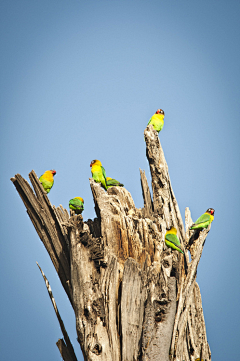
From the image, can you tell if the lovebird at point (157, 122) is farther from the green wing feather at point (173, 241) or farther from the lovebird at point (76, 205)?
the green wing feather at point (173, 241)

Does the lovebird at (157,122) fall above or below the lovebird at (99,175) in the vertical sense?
above

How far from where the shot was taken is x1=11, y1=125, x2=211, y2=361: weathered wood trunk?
541cm

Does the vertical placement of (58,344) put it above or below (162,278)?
below

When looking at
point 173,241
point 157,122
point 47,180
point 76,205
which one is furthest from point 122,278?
point 157,122

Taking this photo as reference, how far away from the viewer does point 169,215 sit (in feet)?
25.9

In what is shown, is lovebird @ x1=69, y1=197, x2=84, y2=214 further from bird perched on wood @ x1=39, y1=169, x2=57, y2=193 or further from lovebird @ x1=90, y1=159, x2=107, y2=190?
bird perched on wood @ x1=39, y1=169, x2=57, y2=193

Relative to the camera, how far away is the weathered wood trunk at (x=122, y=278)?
5414 millimetres

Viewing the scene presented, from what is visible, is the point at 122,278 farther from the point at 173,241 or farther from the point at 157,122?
the point at 157,122

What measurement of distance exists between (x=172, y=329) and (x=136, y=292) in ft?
2.96

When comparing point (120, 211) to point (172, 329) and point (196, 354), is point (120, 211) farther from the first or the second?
point (196, 354)

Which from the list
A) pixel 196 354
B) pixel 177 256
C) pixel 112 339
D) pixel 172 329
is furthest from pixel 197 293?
pixel 112 339

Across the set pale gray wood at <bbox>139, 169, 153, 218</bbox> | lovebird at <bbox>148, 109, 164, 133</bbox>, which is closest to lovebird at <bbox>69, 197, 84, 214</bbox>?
pale gray wood at <bbox>139, 169, 153, 218</bbox>

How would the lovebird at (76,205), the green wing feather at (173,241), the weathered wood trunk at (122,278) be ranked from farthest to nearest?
the lovebird at (76,205) → the green wing feather at (173,241) → the weathered wood trunk at (122,278)

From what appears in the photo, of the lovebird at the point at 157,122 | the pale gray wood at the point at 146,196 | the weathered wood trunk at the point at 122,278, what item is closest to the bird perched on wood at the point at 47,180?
the weathered wood trunk at the point at 122,278
